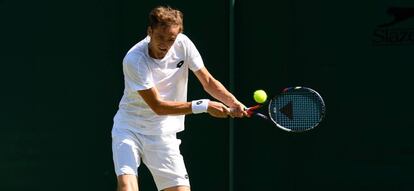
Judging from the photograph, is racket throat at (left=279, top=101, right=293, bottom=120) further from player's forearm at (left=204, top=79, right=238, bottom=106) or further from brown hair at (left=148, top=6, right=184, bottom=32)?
brown hair at (left=148, top=6, right=184, bottom=32)

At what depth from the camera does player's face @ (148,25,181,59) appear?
5.15 metres

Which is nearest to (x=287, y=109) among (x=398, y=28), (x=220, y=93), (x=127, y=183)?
(x=220, y=93)

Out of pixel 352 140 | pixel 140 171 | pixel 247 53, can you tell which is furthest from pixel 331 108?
pixel 140 171

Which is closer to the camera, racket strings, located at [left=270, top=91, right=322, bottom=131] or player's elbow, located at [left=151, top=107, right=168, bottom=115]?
player's elbow, located at [left=151, top=107, right=168, bottom=115]

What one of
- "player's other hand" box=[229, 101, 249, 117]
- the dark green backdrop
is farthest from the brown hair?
the dark green backdrop

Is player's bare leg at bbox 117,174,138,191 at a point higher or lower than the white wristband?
lower

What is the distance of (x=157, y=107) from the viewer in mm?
5293

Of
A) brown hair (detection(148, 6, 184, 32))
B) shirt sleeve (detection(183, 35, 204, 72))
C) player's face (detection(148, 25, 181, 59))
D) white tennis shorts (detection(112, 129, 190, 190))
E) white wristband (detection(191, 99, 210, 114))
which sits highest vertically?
brown hair (detection(148, 6, 184, 32))

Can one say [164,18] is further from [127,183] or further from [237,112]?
[127,183]

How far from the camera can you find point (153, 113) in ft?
18.1

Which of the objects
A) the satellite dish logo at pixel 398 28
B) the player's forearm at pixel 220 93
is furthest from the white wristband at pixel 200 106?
the satellite dish logo at pixel 398 28

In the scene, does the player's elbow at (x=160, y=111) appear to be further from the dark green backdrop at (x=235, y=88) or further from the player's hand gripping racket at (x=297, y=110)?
the dark green backdrop at (x=235, y=88)

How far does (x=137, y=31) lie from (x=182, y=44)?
1492 millimetres

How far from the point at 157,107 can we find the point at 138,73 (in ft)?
0.75
